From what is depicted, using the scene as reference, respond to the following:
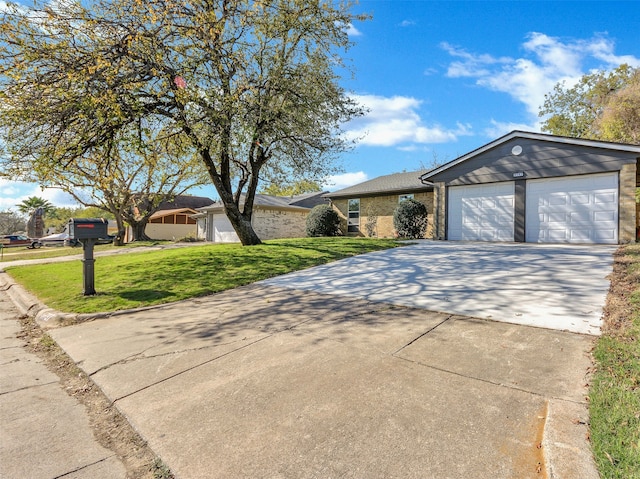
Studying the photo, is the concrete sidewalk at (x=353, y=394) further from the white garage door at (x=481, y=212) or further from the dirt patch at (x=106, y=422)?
the white garage door at (x=481, y=212)

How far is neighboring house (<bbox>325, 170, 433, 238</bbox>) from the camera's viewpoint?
17.6 m

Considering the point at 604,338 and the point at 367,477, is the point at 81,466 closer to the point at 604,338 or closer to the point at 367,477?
the point at 367,477

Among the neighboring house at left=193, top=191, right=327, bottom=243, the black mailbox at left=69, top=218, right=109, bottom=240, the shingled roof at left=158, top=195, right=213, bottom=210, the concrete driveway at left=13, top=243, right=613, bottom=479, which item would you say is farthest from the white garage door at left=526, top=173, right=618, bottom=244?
the shingled roof at left=158, top=195, right=213, bottom=210

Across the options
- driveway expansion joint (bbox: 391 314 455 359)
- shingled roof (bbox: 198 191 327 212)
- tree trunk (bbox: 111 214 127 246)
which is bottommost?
driveway expansion joint (bbox: 391 314 455 359)

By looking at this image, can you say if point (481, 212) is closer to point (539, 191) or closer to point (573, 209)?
point (539, 191)

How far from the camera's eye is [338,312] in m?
5.09

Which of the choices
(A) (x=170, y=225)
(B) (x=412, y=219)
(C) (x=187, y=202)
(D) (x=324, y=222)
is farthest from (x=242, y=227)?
(C) (x=187, y=202)

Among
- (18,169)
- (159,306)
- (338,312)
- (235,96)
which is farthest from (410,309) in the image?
(18,169)

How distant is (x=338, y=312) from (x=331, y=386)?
2.20m

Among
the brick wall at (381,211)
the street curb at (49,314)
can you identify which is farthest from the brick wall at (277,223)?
the street curb at (49,314)

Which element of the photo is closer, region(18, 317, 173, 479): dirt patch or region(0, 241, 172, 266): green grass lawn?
region(18, 317, 173, 479): dirt patch

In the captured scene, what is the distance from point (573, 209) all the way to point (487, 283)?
8.54m

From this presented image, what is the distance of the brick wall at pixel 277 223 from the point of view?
2416 centimetres

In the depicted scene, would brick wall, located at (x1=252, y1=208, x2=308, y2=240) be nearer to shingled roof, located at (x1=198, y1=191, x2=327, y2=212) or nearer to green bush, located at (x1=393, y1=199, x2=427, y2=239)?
shingled roof, located at (x1=198, y1=191, x2=327, y2=212)
